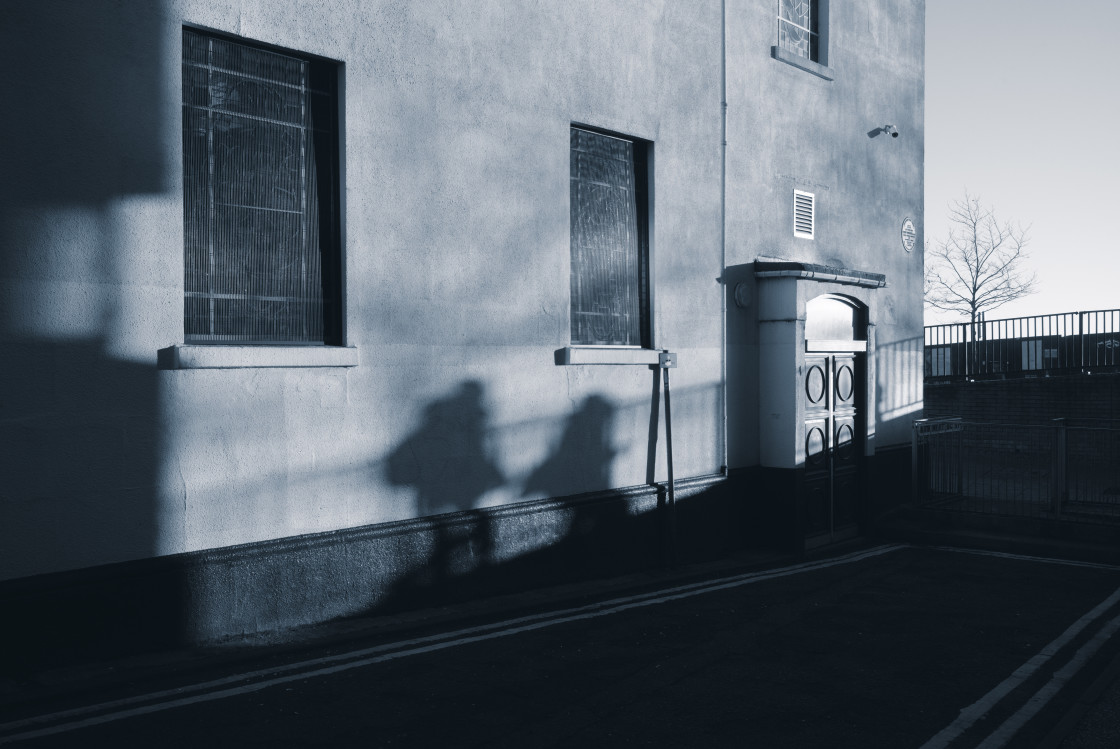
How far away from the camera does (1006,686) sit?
21.6ft

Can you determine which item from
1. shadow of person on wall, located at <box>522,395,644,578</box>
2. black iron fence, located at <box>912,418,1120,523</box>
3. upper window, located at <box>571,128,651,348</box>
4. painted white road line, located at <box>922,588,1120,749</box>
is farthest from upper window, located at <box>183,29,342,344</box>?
black iron fence, located at <box>912,418,1120,523</box>

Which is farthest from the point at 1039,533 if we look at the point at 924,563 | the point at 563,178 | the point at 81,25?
the point at 81,25

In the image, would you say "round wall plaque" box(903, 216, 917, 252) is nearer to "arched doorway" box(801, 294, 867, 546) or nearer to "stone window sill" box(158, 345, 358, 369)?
"arched doorway" box(801, 294, 867, 546)

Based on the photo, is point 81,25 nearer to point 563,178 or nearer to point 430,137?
point 430,137

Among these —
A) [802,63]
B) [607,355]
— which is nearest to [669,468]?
[607,355]

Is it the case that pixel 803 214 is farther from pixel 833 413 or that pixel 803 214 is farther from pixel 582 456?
pixel 582 456

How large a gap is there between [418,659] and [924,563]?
6972mm

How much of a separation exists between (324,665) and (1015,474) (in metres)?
11.9

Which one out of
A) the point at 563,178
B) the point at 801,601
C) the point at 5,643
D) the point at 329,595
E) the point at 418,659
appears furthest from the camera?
the point at 563,178

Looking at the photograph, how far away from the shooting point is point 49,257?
247 inches

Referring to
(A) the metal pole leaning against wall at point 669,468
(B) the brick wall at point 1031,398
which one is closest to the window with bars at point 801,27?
(A) the metal pole leaning against wall at point 669,468

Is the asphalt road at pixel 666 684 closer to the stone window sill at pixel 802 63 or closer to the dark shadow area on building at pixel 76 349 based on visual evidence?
the dark shadow area on building at pixel 76 349

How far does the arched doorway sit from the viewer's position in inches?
493

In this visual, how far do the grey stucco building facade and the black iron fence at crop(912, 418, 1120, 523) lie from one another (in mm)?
1580
